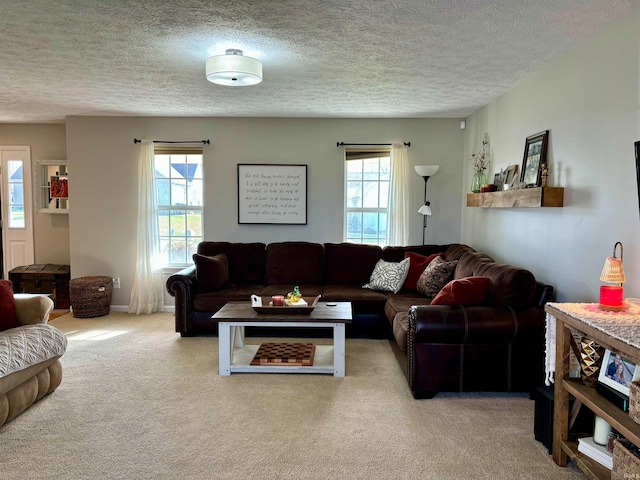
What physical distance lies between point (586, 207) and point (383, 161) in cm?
292

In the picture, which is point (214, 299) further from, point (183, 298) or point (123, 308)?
point (123, 308)

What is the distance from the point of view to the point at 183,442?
2533 millimetres

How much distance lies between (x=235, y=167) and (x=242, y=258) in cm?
113

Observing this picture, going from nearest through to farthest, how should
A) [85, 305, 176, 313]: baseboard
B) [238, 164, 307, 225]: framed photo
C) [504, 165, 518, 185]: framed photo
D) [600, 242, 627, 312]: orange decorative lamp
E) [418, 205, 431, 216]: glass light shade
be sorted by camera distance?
[600, 242, 627, 312]: orange decorative lamp, [504, 165, 518, 185]: framed photo, [418, 205, 431, 216]: glass light shade, [238, 164, 307, 225]: framed photo, [85, 305, 176, 313]: baseboard

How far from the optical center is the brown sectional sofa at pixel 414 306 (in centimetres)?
306

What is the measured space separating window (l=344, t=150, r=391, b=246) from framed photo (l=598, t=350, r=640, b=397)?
3567mm

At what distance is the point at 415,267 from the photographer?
4.77 metres

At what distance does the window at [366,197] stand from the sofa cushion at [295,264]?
1.99 ft

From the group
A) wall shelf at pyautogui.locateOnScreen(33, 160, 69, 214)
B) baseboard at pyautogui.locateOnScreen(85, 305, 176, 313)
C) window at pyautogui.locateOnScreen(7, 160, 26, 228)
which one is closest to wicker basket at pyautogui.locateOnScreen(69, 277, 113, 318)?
baseboard at pyautogui.locateOnScreen(85, 305, 176, 313)

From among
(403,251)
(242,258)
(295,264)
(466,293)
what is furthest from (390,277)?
(242,258)

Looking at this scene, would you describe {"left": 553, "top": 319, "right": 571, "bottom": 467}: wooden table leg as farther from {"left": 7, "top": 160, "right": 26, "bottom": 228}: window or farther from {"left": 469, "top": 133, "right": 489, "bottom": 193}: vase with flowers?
{"left": 7, "top": 160, "right": 26, "bottom": 228}: window

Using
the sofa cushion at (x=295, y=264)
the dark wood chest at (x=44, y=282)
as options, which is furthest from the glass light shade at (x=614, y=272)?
the dark wood chest at (x=44, y=282)

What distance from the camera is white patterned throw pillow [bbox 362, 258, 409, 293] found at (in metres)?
4.66

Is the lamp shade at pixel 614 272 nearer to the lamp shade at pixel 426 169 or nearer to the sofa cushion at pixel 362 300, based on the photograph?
the sofa cushion at pixel 362 300
